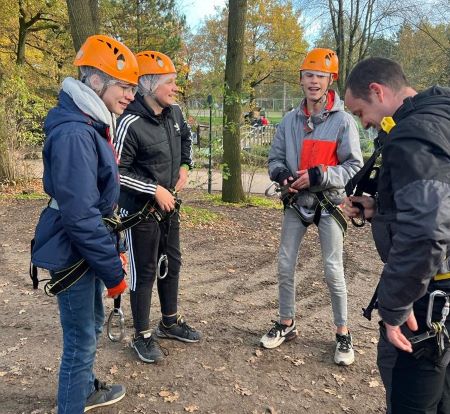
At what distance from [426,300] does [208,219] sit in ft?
20.5

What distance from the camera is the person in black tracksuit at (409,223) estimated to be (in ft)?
5.99

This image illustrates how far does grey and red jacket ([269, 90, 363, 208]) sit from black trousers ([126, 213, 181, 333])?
102 centimetres

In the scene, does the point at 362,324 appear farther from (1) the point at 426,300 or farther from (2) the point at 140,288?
(1) the point at 426,300

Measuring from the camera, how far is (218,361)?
3.82 m

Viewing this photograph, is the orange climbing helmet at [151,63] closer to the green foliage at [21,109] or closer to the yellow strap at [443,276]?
the yellow strap at [443,276]

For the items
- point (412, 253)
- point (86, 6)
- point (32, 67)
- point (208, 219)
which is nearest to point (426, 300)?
point (412, 253)

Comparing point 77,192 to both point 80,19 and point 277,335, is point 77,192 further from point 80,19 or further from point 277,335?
point 80,19

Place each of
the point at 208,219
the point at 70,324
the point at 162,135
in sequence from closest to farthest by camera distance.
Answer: the point at 70,324 → the point at 162,135 → the point at 208,219

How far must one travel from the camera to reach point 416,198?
1.84 metres

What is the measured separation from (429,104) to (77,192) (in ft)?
5.45

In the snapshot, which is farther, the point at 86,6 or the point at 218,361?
the point at 86,6

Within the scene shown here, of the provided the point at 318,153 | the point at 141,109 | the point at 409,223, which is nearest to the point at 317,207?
the point at 318,153

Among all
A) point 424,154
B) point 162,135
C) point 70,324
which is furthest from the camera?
point 162,135

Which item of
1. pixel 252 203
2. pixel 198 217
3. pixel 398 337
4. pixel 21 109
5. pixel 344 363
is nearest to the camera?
pixel 398 337
